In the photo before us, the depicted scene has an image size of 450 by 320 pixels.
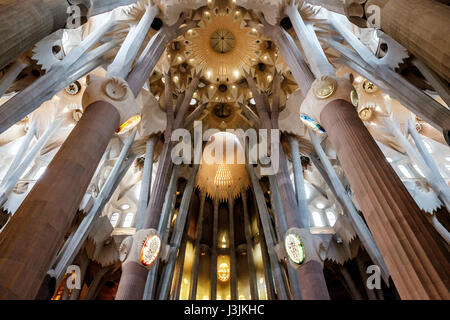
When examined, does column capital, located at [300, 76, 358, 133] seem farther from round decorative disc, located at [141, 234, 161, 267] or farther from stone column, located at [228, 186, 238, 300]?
stone column, located at [228, 186, 238, 300]

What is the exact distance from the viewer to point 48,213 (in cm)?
412

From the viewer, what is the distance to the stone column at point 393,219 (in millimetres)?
3660

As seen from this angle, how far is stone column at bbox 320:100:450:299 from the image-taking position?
366 cm

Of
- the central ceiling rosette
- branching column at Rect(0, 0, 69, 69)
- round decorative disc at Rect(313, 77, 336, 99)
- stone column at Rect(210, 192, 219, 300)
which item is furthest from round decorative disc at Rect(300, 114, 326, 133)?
stone column at Rect(210, 192, 219, 300)

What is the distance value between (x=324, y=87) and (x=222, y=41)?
1241 cm

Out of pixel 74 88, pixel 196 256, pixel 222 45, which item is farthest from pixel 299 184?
pixel 74 88

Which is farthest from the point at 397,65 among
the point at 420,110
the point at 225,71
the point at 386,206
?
the point at 225,71

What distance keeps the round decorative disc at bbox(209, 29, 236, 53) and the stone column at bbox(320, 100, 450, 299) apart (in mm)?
13166

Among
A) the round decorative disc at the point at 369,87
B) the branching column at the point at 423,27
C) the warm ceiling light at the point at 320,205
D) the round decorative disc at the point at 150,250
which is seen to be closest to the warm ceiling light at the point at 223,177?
the warm ceiling light at the point at 320,205

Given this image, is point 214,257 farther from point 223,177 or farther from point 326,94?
point 326,94

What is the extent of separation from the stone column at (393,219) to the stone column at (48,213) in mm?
4912

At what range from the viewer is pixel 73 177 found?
470 centimetres

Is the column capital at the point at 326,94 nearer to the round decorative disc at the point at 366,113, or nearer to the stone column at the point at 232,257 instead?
the round decorative disc at the point at 366,113

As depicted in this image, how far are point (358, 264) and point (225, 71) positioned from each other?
13959 mm
